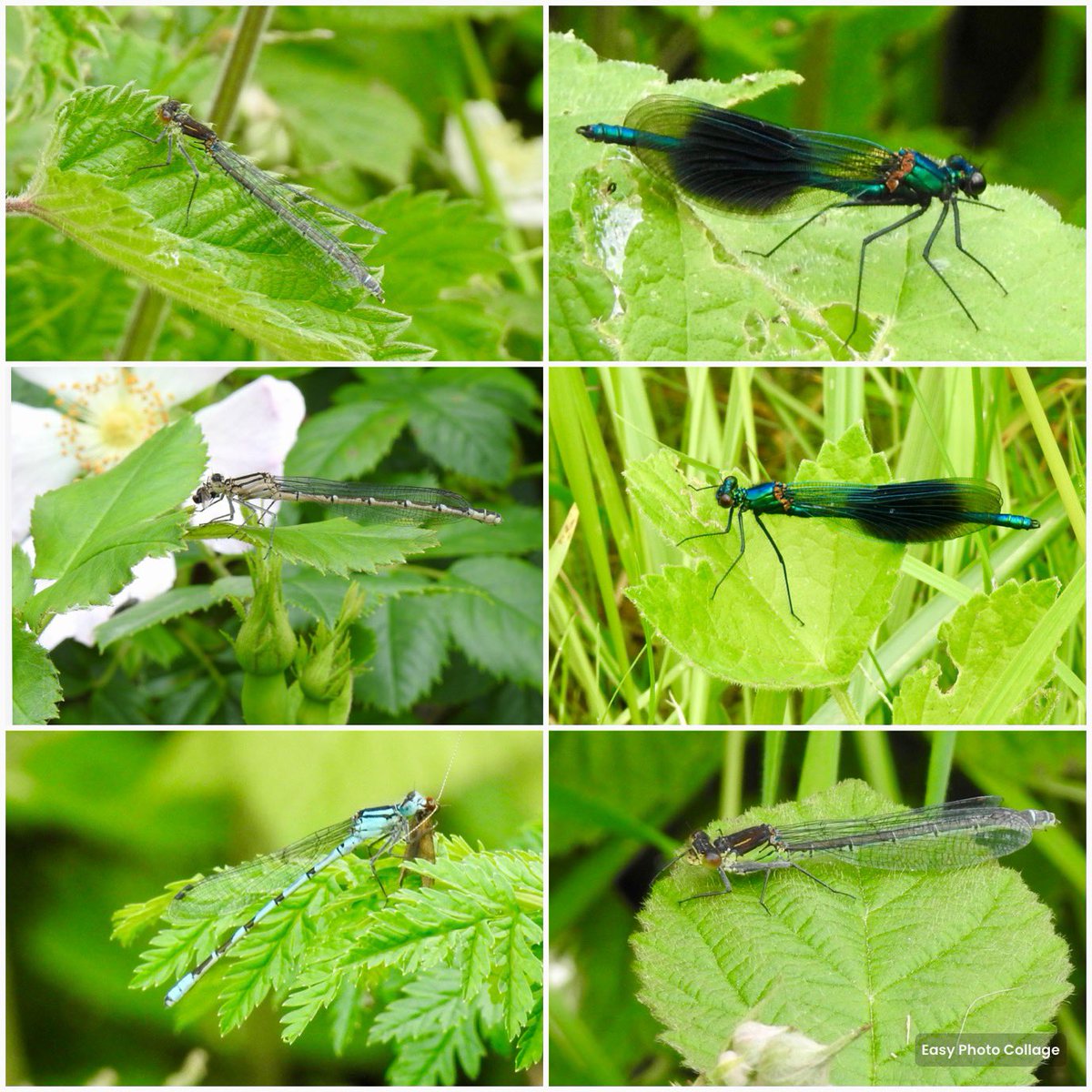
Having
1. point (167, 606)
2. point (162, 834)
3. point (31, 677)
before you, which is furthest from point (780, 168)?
point (162, 834)

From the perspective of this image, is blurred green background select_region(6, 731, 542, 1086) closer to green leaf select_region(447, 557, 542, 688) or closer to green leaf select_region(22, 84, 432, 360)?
green leaf select_region(447, 557, 542, 688)

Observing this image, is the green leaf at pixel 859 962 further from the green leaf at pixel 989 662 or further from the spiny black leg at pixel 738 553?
the spiny black leg at pixel 738 553

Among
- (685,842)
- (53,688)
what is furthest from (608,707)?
(53,688)

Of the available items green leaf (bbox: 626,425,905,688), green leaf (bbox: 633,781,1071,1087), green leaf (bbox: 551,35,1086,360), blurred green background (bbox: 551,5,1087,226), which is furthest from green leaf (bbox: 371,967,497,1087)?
blurred green background (bbox: 551,5,1087,226)

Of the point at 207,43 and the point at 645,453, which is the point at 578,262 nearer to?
the point at 645,453

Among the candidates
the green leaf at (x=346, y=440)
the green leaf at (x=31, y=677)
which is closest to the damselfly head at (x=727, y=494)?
the green leaf at (x=346, y=440)

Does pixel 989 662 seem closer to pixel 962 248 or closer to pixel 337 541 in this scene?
pixel 962 248
